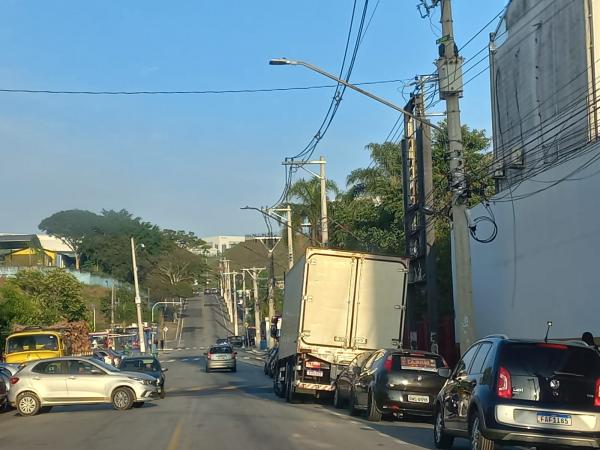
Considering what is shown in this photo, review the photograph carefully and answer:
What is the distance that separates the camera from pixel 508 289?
24062mm

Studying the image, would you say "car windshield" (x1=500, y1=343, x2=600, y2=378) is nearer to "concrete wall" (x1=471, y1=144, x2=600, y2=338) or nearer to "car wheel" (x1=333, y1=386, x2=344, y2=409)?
"concrete wall" (x1=471, y1=144, x2=600, y2=338)

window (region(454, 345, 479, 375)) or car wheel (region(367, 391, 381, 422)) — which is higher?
window (region(454, 345, 479, 375))

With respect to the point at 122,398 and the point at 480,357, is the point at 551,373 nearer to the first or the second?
the point at 480,357

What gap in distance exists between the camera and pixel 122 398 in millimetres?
21812

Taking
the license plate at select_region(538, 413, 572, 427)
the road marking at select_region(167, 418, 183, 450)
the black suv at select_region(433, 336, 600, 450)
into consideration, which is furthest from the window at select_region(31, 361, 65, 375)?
the license plate at select_region(538, 413, 572, 427)

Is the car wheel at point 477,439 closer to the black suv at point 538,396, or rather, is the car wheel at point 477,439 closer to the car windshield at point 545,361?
the black suv at point 538,396

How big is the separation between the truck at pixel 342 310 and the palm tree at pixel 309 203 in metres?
30.9

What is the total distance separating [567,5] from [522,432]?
17856mm

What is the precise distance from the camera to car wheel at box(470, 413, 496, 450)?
35.2 ft

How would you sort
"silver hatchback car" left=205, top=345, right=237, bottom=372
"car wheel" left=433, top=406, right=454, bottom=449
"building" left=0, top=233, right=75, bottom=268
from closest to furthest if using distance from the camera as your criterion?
"car wheel" left=433, top=406, right=454, bottom=449 → "silver hatchback car" left=205, top=345, right=237, bottom=372 → "building" left=0, top=233, right=75, bottom=268

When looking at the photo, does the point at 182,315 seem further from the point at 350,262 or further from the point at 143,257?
the point at 350,262

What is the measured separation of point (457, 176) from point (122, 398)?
1034 cm

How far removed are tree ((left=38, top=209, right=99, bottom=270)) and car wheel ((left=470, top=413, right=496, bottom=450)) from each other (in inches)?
4346

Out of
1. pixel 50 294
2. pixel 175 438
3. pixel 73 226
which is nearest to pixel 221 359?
pixel 50 294
